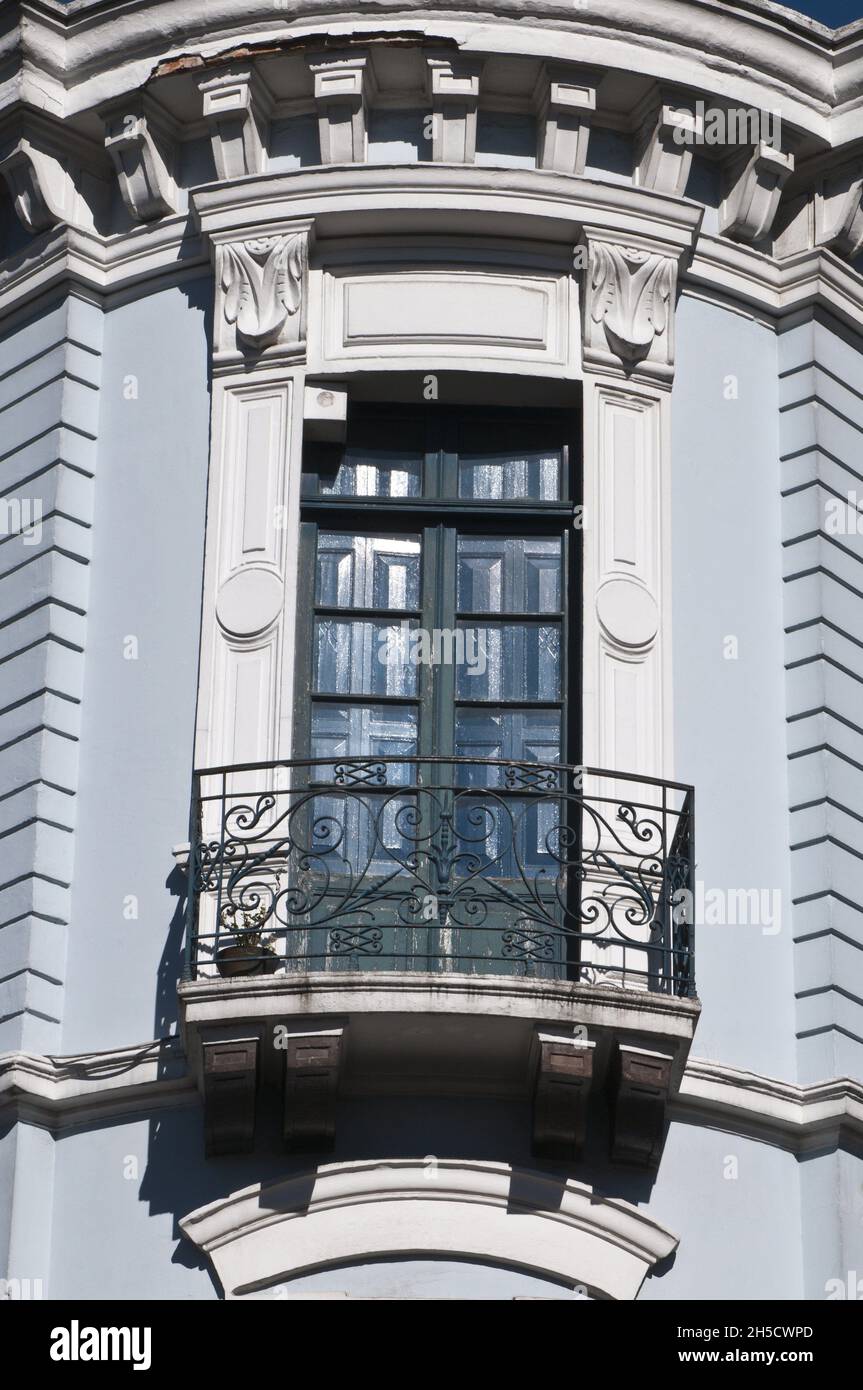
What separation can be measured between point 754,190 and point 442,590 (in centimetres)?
287

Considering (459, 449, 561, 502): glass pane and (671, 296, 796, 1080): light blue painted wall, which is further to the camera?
(459, 449, 561, 502): glass pane

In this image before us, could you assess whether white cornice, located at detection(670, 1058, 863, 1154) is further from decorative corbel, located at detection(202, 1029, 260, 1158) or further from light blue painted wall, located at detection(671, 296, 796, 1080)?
decorative corbel, located at detection(202, 1029, 260, 1158)

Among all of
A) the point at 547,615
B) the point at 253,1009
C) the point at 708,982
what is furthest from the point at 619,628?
the point at 253,1009

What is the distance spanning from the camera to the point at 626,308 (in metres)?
17.0

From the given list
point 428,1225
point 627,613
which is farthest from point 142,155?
point 428,1225

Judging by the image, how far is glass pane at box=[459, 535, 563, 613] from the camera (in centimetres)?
1675

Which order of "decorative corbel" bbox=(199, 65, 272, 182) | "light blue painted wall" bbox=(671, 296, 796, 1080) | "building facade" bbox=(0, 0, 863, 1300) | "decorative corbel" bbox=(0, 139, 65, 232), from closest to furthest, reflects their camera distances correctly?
1. "building facade" bbox=(0, 0, 863, 1300)
2. "light blue painted wall" bbox=(671, 296, 796, 1080)
3. "decorative corbel" bbox=(199, 65, 272, 182)
4. "decorative corbel" bbox=(0, 139, 65, 232)

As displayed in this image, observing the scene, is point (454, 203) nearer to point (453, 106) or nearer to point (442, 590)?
point (453, 106)

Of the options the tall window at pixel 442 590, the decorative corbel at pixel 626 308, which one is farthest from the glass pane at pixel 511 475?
the decorative corbel at pixel 626 308

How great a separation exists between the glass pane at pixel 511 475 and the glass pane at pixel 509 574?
0.25 metres

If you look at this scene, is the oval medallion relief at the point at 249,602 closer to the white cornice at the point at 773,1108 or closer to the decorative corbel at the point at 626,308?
the decorative corbel at the point at 626,308

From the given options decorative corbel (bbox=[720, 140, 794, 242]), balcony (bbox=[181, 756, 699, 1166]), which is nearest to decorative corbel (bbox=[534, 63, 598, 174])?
decorative corbel (bbox=[720, 140, 794, 242])

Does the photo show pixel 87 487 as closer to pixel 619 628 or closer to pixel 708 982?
pixel 619 628

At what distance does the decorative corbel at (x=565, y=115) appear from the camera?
17.3 meters
